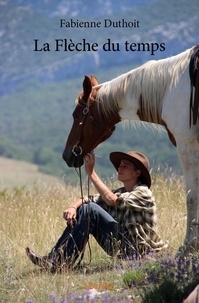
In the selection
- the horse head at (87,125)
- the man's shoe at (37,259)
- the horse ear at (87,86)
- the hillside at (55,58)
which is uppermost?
the hillside at (55,58)

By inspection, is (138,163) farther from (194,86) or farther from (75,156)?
(194,86)

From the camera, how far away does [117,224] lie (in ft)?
25.1

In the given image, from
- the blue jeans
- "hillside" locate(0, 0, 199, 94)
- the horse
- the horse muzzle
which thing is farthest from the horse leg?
"hillside" locate(0, 0, 199, 94)

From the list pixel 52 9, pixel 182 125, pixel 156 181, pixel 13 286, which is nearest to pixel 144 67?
pixel 182 125

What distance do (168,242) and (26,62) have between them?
17391 cm

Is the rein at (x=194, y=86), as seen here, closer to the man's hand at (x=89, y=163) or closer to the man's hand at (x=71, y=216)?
the man's hand at (x=89, y=163)

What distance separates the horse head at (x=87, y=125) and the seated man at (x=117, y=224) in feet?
1.26

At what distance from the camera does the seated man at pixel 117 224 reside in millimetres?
7562

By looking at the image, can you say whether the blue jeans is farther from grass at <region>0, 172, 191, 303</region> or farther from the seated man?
grass at <region>0, 172, 191, 303</region>

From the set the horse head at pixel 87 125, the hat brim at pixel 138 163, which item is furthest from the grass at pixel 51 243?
the horse head at pixel 87 125

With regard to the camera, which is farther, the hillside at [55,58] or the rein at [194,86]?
the hillside at [55,58]

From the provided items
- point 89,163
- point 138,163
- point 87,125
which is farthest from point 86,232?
point 87,125

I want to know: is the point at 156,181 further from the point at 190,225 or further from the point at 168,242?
the point at 190,225

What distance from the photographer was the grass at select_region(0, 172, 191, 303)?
22.1 feet
